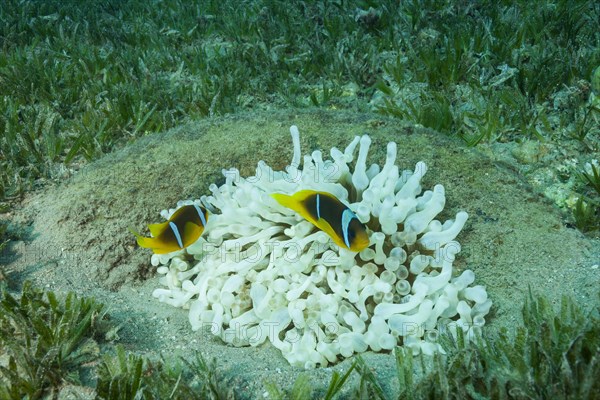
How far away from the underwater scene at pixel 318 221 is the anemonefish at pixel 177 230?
0.04ft

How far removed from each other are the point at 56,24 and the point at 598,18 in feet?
22.8

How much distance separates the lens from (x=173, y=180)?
3.56 metres

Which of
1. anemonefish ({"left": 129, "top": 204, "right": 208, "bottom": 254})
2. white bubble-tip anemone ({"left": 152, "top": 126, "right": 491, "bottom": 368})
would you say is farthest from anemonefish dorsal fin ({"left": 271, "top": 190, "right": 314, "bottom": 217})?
anemonefish ({"left": 129, "top": 204, "right": 208, "bottom": 254})

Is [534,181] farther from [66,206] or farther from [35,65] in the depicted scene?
[35,65]

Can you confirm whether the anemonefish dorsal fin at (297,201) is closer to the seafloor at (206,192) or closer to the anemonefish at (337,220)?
the anemonefish at (337,220)

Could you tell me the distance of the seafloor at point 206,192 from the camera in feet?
8.86

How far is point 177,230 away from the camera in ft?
8.93

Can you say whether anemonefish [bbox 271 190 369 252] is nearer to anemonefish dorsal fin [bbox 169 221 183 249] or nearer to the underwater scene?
the underwater scene

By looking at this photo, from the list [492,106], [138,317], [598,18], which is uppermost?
[598,18]

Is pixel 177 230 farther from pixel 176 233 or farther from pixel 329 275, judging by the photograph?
pixel 329 275

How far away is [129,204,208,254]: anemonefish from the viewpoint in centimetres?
272

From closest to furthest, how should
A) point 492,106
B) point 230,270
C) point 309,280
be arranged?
1. point 309,280
2. point 230,270
3. point 492,106

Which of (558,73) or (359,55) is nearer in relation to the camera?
(558,73)

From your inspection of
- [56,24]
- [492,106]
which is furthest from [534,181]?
[56,24]
